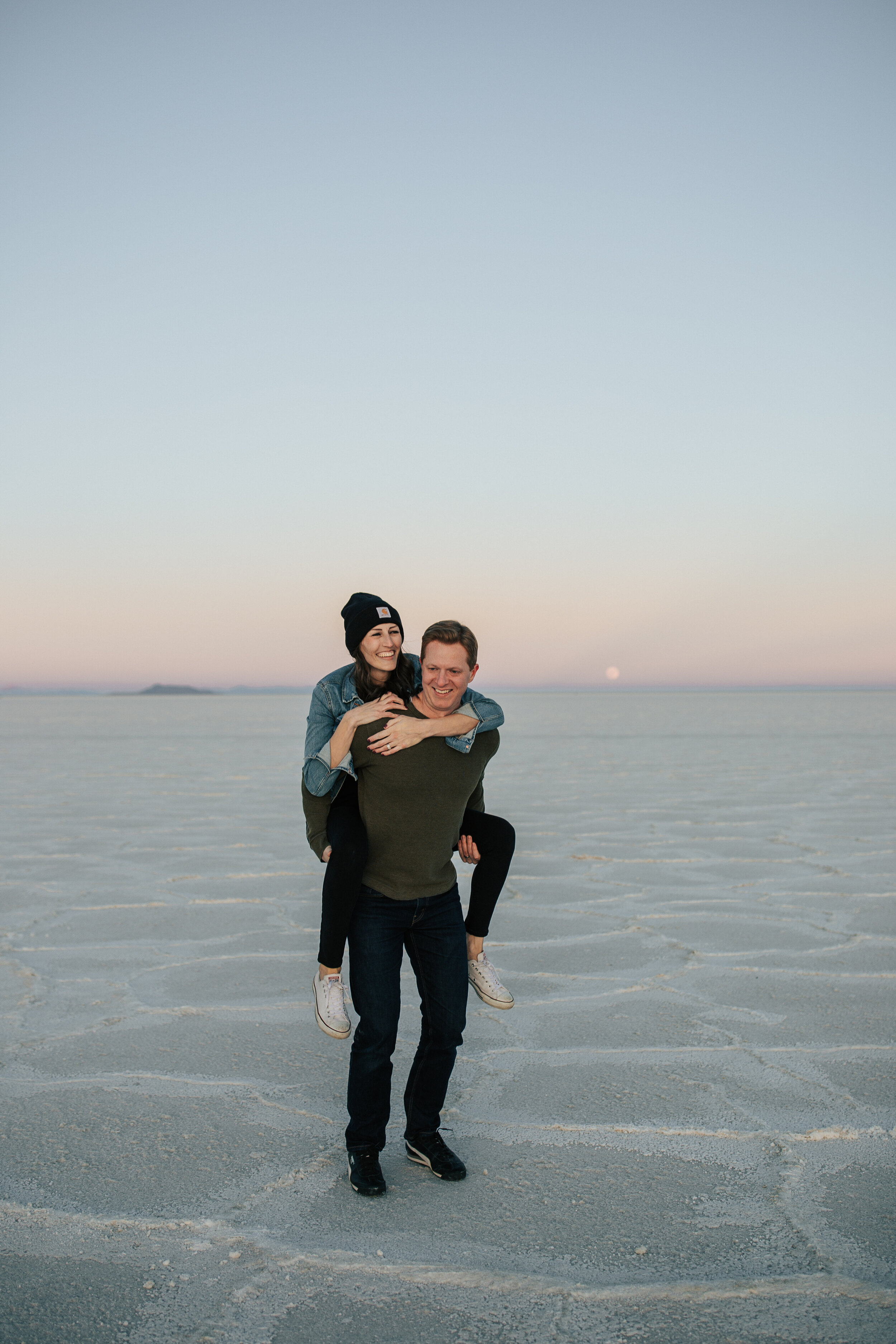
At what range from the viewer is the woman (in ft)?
8.64

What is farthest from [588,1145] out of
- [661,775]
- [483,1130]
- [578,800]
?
[661,775]

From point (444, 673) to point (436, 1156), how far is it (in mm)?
1327

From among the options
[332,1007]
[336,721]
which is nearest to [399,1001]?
[332,1007]

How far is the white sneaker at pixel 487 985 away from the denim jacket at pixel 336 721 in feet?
2.24

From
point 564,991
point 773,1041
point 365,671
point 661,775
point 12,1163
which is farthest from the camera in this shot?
point 661,775

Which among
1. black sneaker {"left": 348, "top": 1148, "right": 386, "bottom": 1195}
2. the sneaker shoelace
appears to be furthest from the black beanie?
black sneaker {"left": 348, "top": 1148, "right": 386, "bottom": 1195}

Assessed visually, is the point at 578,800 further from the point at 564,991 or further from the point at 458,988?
the point at 458,988

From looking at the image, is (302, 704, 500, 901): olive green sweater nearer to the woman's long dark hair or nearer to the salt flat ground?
the woman's long dark hair

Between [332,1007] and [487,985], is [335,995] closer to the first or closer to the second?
[332,1007]

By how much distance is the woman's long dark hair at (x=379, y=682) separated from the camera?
2.87 m

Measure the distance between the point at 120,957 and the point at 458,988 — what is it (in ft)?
8.87

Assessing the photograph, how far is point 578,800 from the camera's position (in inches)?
429

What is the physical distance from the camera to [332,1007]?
106 inches

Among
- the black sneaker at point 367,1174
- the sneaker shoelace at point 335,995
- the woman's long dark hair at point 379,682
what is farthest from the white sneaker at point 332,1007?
the woman's long dark hair at point 379,682
